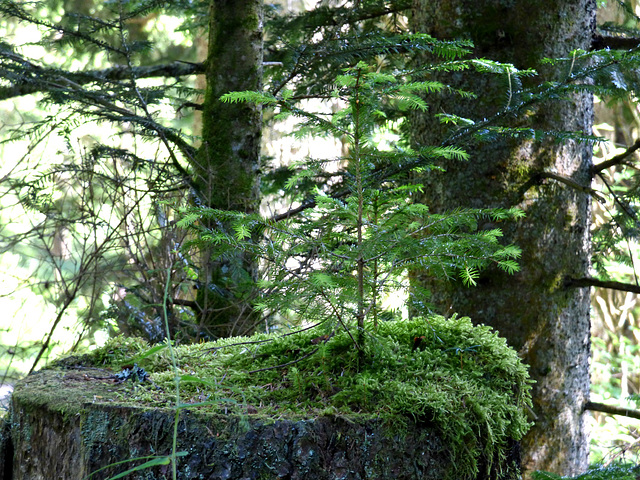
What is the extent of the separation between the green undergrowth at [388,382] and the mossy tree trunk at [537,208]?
1357mm

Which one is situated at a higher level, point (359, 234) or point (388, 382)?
point (359, 234)

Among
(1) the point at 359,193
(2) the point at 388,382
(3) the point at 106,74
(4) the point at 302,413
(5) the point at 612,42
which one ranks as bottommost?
(4) the point at 302,413

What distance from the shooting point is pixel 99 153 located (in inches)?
178

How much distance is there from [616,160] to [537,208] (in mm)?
555

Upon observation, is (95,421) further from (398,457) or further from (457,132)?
(457,132)

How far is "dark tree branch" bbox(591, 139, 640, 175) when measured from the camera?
133 inches

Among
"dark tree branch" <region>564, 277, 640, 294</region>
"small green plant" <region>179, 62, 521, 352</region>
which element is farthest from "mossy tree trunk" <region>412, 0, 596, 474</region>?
"small green plant" <region>179, 62, 521, 352</region>

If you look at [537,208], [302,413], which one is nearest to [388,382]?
[302,413]

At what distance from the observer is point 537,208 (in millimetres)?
3738

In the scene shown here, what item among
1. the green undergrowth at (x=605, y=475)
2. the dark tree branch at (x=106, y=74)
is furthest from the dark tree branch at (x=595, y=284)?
the dark tree branch at (x=106, y=74)

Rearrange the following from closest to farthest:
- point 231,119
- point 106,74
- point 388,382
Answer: point 388,382
point 231,119
point 106,74

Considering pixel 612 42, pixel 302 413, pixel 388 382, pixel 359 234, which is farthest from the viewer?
pixel 612 42

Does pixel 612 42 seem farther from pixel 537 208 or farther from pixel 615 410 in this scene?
pixel 615 410

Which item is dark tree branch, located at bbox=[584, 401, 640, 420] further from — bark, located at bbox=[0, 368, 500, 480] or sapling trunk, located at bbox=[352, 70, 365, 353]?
sapling trunk, located at bbox=[352, 70, 365, 353]
